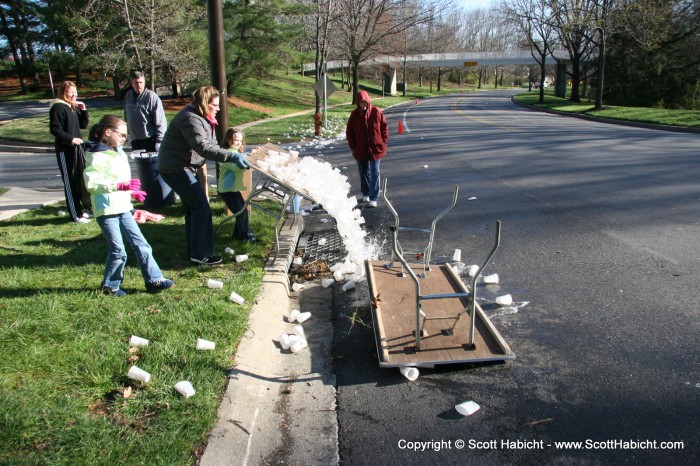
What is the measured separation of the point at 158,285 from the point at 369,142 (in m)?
4.92

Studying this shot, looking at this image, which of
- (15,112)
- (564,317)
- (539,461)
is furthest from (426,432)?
(15,112)

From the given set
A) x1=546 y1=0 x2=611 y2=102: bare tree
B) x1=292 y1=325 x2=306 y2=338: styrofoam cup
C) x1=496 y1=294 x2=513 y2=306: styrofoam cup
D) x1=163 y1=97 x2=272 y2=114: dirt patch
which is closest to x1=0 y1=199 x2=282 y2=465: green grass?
x1=292 y1=325 x2=306 y2=338: styrofoam cup

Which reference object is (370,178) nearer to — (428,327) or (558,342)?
(428,327)

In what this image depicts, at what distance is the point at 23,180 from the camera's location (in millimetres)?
11664

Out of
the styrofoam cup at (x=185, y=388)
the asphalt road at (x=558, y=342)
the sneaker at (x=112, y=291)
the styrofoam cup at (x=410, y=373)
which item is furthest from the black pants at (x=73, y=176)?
the styrofoam cup at (x=410, y=373)

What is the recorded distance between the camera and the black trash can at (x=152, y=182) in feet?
25.1

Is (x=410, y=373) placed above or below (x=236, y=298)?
below

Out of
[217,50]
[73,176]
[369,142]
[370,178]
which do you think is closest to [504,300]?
[370,178]

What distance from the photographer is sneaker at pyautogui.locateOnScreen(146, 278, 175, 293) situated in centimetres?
462

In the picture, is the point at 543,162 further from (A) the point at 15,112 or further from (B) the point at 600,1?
(B) the point at 600,1

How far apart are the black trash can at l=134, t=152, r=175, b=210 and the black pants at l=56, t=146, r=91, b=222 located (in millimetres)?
773

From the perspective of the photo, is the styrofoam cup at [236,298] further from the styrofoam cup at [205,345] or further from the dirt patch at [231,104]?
the dirt patch at [231,104]

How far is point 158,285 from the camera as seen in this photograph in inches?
183

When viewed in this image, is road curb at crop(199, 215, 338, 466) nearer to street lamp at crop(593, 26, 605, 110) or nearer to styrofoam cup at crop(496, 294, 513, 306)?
styrofoam cup at crop(496, 294, 513, 306)
